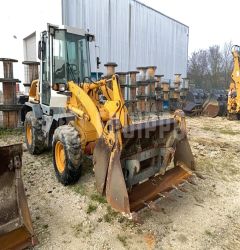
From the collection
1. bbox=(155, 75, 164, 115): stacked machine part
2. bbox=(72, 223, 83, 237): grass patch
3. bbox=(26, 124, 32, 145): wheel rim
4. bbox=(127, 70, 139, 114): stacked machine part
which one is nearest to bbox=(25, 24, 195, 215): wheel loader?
bbox=(26, 124, 32, 145): wheel rim

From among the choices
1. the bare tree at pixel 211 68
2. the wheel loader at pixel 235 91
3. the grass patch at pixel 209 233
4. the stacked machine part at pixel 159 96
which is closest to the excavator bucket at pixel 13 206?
the grass patch at pixel 209 233

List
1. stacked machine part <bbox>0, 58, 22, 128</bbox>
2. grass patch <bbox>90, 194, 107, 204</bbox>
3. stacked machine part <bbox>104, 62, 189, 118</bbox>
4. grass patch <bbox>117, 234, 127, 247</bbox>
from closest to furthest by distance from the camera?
grass patch <bbox>117, 234, 127, 247</bbox>
grass patch <bbox>90, 194, 107, 204</bbox>
stacked machine part <bbox>0, 58, 22, 128</bbox>
stacked machine part <bbox>104, 62, 189, 118</bbox>

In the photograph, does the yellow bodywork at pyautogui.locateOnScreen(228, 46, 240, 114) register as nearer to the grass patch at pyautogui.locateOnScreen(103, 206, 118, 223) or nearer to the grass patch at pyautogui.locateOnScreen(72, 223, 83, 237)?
the grass patch at pyautogui.locateOnScreen(103, 206, 118, 223)

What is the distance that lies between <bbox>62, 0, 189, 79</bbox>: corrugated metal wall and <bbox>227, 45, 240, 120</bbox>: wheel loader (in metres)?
5.31

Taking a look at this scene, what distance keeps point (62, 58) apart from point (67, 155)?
6.87 feet

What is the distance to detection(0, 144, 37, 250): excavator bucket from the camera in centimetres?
278

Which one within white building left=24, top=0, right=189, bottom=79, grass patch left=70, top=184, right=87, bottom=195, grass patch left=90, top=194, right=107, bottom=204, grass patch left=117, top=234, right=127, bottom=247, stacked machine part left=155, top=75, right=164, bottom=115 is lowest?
grass patch left=117, top=234, right=127, bottom=247

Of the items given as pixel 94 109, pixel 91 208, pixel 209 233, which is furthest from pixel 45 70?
pixel 209 233

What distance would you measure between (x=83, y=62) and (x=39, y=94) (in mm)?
1339

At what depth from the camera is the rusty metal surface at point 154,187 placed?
3.33 metres

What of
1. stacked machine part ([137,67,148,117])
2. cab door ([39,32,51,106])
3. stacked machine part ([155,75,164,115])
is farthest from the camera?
stacked machine part ([155,75,164,115])

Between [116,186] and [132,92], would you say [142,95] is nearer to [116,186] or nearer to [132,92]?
[132,92]

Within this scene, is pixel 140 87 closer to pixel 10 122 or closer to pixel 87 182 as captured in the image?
pixel 10 122

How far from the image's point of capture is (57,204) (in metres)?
3.89
